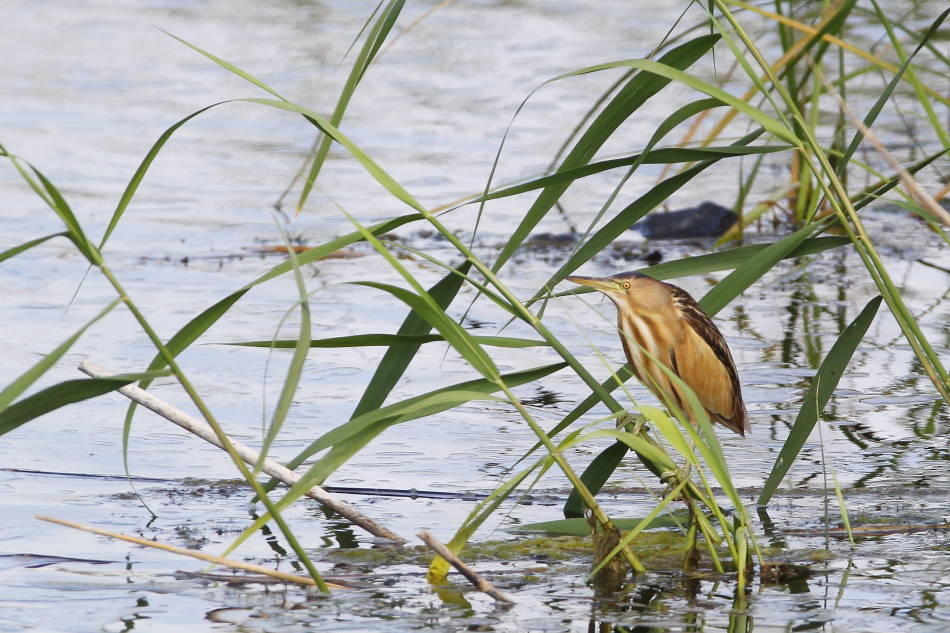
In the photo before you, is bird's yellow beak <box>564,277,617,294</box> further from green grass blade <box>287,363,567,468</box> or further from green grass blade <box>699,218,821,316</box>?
green grass blade <box>287,363,567,468</box>

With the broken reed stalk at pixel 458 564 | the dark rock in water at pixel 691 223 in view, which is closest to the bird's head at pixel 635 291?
the broken reed stalk at pixel 458 564

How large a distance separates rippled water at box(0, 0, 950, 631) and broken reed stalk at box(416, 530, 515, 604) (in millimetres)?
75

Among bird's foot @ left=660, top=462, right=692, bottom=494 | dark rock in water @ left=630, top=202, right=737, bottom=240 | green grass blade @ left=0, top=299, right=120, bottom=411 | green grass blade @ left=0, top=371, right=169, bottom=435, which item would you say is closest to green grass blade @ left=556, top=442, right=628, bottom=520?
bird's foot @ left=660, top=462, right=692, bottom=494

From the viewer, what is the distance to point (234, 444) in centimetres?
274

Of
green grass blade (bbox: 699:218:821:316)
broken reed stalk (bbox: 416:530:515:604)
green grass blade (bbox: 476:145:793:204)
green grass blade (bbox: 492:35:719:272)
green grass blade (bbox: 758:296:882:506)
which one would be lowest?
broken reed stalk (bbox: 416:530:515:604)

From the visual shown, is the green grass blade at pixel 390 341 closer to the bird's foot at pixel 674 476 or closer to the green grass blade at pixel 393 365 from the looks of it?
the green grass blade at pixel 393 365

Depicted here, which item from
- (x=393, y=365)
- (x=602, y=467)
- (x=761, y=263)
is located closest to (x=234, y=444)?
(x=393, y=365)

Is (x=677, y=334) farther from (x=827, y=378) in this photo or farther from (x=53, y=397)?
(x=53, y=397)

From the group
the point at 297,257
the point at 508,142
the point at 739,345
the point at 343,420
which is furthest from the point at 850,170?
the point at 297,257

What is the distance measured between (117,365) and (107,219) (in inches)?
87.7

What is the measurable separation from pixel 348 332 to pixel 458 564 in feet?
8.78

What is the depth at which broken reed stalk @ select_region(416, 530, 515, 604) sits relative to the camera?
2234 millimetres

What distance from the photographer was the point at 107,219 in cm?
646

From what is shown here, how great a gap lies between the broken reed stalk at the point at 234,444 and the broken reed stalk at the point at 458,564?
1.49 feet
